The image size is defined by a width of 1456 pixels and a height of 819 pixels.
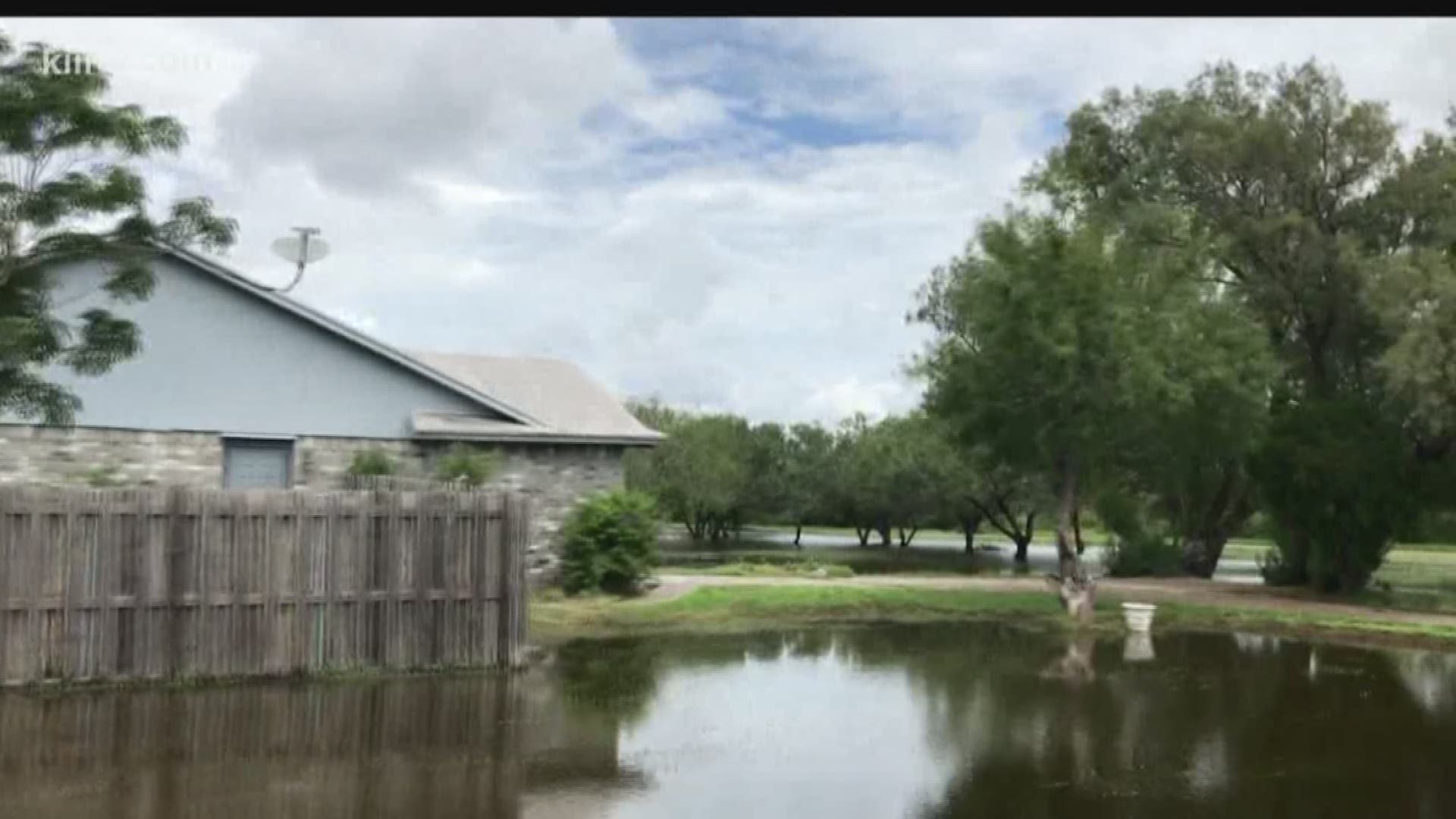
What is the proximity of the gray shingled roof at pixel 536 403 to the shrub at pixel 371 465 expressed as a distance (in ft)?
2.44

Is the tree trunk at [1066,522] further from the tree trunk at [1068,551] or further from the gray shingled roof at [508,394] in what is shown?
the gray shingled roof at [508,394]

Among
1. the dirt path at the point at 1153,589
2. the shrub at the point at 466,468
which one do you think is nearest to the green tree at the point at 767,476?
the dirt path at the point at 1153,589

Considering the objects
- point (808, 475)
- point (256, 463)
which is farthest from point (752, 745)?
point (808, 475)

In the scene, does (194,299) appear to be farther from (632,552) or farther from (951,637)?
(951,637)

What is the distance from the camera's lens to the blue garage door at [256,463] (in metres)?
19.3

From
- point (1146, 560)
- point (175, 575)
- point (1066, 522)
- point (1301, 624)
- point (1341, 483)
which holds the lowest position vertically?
point (1301, 624)

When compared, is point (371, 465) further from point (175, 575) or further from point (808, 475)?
point (808, 475)

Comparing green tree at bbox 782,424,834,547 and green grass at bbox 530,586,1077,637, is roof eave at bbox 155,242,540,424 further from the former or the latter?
green tree at bbox 782,424,834,547

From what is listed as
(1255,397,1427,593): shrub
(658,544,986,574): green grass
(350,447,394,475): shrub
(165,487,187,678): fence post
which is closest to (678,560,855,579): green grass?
(658,544,986,574): green grass

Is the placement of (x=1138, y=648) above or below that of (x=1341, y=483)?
below

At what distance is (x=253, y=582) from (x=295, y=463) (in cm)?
700

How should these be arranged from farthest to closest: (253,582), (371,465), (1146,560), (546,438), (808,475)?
1. (808,475)
2. (1146,560)
3. (546,438)
4. (371,465)
5. (253,582)

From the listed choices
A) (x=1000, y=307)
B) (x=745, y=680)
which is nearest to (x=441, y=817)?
(x=745, y=680)

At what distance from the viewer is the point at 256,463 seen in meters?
19.5
